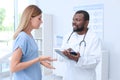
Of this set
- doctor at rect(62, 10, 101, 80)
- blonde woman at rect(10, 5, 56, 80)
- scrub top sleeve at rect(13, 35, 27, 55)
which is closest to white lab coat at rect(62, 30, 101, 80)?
doctor at rect(62, 10, 101, 80)

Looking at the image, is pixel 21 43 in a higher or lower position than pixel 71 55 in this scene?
higher

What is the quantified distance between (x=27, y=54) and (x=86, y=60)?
55 centimetres

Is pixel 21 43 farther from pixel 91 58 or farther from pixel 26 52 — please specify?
pixel 91 58

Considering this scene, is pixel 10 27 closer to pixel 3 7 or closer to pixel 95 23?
pixel 3 7

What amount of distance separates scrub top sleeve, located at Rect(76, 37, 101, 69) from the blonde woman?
0.40 metres

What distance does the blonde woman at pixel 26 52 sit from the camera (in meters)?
1.28

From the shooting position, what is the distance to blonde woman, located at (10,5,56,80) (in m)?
1.28

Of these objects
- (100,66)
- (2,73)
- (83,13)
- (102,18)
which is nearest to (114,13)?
(102,18)

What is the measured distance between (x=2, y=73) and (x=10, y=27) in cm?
111

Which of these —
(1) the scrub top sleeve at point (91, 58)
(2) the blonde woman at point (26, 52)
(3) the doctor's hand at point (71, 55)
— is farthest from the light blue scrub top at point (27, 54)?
(1) the scrub top sleeve at point (91, 58)

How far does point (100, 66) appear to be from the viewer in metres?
2.62

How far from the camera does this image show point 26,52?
1336 millimetres

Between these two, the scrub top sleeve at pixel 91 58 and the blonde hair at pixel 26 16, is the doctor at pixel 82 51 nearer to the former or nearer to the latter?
the scrub top sleeve at pixel 91 58

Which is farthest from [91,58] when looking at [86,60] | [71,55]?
[71,55]
